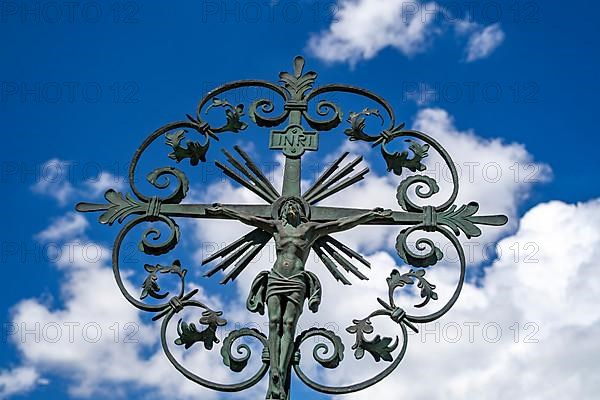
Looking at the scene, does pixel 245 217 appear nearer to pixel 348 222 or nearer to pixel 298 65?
pixel 348 222

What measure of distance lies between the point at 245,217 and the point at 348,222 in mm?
983

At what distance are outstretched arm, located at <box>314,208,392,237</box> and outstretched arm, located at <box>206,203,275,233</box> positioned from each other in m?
0.45

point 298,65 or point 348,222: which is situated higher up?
point 298,65

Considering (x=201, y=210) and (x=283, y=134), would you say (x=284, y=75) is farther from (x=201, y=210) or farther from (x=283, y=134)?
(x=201, y=210)

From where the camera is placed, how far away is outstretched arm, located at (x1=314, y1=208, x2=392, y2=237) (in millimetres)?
9141

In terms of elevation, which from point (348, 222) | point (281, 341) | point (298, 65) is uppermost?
point (298, 65)

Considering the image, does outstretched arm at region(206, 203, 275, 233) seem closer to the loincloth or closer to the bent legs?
the loincloth

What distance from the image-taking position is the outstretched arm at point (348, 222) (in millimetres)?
9141

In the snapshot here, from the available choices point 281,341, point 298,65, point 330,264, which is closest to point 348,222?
point 330,264

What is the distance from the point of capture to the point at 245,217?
9.25 metres

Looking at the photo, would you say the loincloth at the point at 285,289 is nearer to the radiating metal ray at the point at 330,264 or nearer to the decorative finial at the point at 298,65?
the radiating metal ray at the point at 330,264

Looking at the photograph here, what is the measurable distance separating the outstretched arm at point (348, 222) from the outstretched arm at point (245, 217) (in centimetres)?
45

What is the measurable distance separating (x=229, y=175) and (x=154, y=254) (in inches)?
42.6

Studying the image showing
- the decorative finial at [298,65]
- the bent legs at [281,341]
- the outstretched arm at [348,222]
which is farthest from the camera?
the decorative finial at [298,65]
